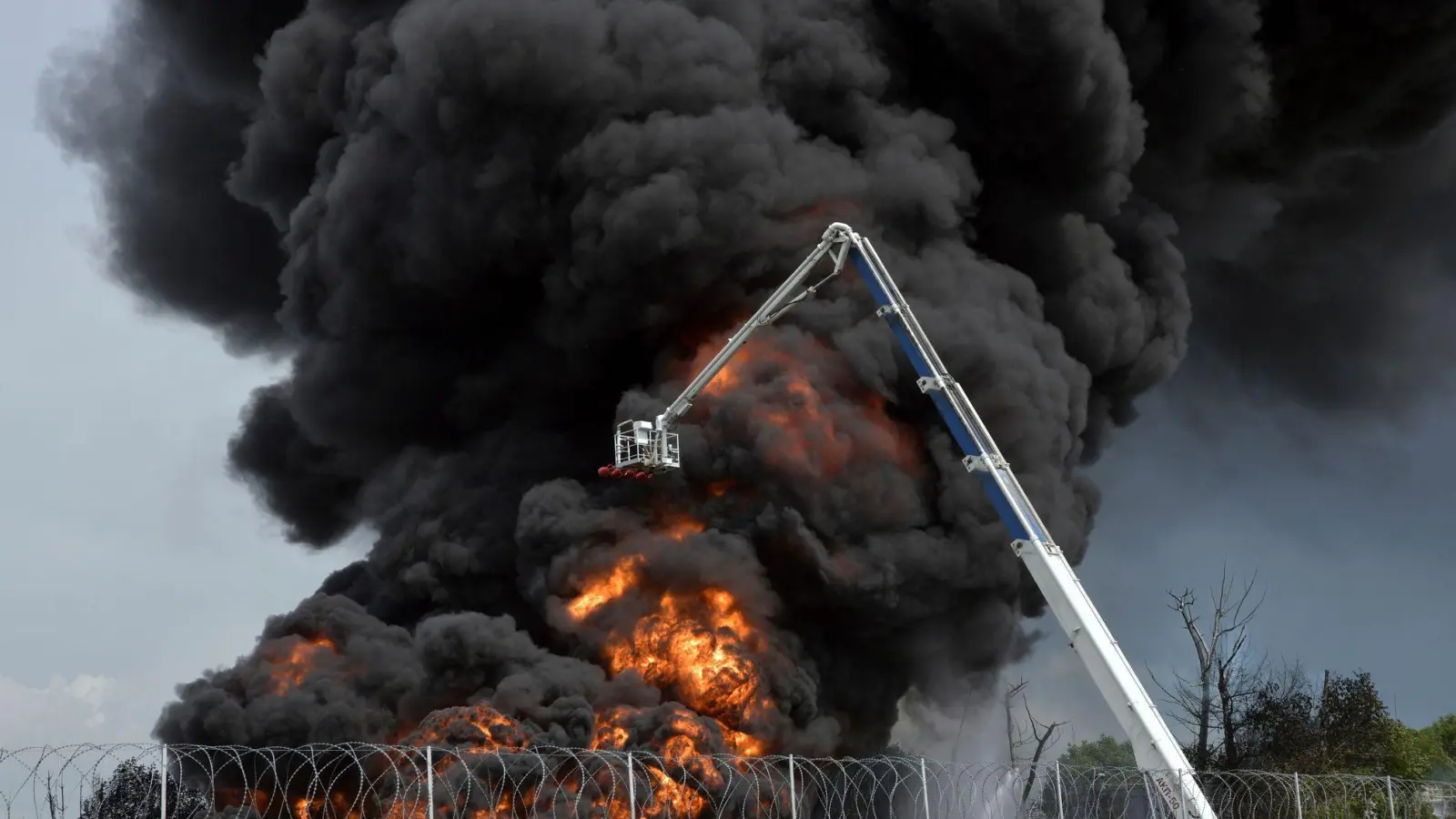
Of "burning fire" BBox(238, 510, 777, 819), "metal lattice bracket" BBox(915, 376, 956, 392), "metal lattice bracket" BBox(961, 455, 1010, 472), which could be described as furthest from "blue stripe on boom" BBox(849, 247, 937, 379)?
"burning fire" BBox(238, 510, 777, 819)

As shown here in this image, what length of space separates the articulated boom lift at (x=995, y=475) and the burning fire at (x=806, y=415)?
2.99ft

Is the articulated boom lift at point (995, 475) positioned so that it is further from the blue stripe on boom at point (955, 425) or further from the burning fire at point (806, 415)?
the burning fire at point (806, 415)

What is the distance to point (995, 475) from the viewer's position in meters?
30.5

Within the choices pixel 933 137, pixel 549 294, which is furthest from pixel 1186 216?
pixel 549 294

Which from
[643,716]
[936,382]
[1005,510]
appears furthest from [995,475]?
[643,716]

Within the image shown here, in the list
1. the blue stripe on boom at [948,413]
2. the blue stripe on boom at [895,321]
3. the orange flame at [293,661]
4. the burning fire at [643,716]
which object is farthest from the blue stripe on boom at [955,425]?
the orange flame at [293,661]

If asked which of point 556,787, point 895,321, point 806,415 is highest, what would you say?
point 895,321

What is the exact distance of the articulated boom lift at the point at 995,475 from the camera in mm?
27188

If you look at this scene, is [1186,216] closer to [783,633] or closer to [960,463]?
[960,463]

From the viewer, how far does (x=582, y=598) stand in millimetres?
35594

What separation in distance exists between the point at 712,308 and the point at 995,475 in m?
10.9

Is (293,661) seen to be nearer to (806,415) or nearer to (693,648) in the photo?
(693,648)

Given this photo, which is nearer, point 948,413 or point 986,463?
point 986,463

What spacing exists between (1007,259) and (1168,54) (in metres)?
9.15
